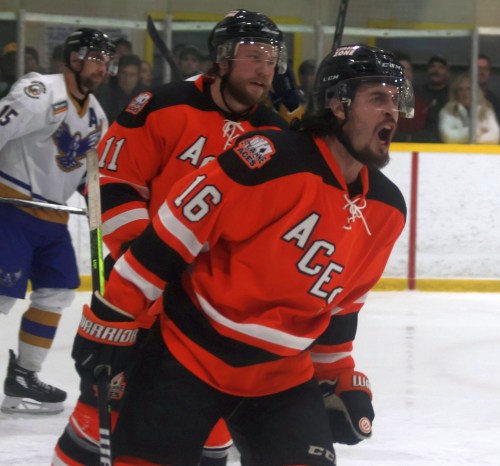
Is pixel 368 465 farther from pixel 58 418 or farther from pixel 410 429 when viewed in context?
pixel 58 418

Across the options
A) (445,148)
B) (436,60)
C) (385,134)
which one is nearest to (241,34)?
(385,134)

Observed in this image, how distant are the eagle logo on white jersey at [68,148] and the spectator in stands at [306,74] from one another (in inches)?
100

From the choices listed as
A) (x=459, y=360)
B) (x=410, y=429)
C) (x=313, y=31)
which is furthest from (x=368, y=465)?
(x=313, y=31)

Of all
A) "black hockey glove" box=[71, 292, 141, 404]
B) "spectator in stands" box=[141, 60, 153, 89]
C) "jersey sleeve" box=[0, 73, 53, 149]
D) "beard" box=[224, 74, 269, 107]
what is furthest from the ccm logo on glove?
"spectator in stands" box=[141, 60, 153, 89]

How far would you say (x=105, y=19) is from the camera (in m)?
6.15

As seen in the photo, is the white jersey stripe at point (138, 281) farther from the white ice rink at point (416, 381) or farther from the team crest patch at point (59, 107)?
the team crest patch at point (59, 107)

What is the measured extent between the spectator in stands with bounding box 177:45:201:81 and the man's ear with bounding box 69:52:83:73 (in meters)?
2.28

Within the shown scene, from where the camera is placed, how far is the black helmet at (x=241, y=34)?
8.52ft

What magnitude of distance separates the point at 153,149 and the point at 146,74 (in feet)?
11.2

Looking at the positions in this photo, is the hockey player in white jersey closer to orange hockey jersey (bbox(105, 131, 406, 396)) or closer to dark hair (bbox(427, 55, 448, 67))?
orange hockey jersey (bbox(105, 131, 406, 396))

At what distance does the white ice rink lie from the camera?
3.10 m

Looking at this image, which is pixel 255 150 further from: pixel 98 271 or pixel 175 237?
pixel 98 271

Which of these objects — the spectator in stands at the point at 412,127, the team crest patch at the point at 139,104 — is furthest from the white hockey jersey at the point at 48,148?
the spectator in stands at the point at 412,127

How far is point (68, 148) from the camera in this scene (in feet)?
11.6
